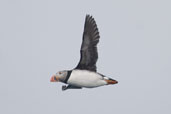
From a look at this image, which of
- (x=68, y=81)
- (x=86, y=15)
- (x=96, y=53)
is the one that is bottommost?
(x=68, y=81)

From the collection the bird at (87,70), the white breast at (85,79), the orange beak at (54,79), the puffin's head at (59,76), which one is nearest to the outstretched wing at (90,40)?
the bird at (87,70)

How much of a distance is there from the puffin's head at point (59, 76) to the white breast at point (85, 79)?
0.33 meters

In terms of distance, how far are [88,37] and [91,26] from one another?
45cm

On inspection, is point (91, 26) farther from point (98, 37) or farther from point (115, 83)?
point (115, 83)

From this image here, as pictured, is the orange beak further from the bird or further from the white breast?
the white breast

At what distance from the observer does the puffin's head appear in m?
17.0

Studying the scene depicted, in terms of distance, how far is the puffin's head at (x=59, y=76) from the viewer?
17.0 m

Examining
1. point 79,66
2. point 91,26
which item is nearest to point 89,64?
point 79,66

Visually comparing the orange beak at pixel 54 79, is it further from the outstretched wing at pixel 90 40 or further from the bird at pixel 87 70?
the outstretched wing at pixel 90 40

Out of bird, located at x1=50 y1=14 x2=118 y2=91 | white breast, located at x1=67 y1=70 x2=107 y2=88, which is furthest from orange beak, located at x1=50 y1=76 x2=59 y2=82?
white breast, located at x1=67 y1=70 x2=107 y2=88

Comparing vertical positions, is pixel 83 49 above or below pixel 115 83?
above

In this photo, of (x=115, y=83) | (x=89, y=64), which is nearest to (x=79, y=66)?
(x=89, y=64)

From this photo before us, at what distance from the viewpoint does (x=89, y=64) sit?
56.6ft

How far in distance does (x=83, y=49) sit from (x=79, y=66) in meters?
0.71
